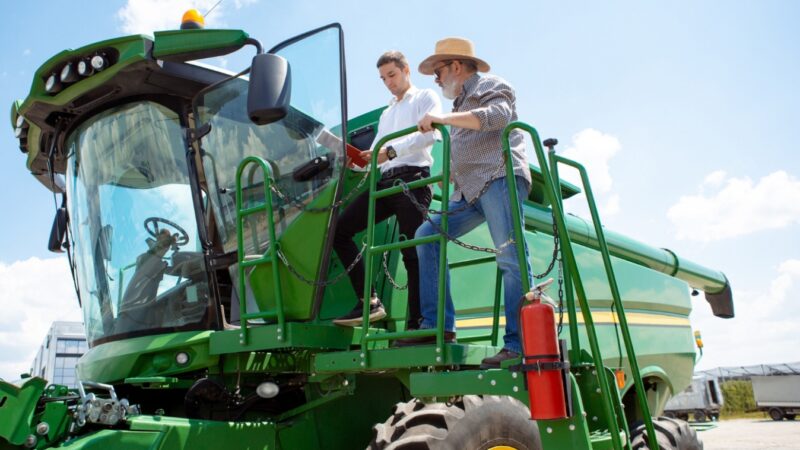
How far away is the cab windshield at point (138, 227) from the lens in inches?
161

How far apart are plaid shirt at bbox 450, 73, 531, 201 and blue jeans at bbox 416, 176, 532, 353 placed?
7 centimetres

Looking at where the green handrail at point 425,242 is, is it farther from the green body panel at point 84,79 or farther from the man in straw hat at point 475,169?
the green body panel at point 84,79

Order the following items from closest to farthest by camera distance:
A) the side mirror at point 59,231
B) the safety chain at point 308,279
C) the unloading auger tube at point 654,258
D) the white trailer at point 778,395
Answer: the safety chain at point 308,279, the side mirror at point 59,231, the unloading auger tube at point 654,258, the white trailer at point 778,395

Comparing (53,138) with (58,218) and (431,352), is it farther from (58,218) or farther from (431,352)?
(431,352)

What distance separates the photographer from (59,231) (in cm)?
507

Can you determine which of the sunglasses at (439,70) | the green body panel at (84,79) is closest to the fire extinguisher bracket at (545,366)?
the sunglasses at (439,70)

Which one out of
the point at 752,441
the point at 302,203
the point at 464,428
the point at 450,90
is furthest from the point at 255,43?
the point at 752,441

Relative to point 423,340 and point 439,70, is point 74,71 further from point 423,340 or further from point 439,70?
point 423,340

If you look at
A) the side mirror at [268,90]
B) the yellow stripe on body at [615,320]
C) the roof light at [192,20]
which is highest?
the roof light at [192,20]

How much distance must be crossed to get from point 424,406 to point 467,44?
6.50ft

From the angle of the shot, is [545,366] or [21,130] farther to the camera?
[21,130]

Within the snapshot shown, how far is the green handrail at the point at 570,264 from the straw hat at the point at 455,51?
540 millimetres

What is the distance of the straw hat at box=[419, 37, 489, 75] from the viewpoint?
3574 millimetres

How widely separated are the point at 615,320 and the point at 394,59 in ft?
9.98
